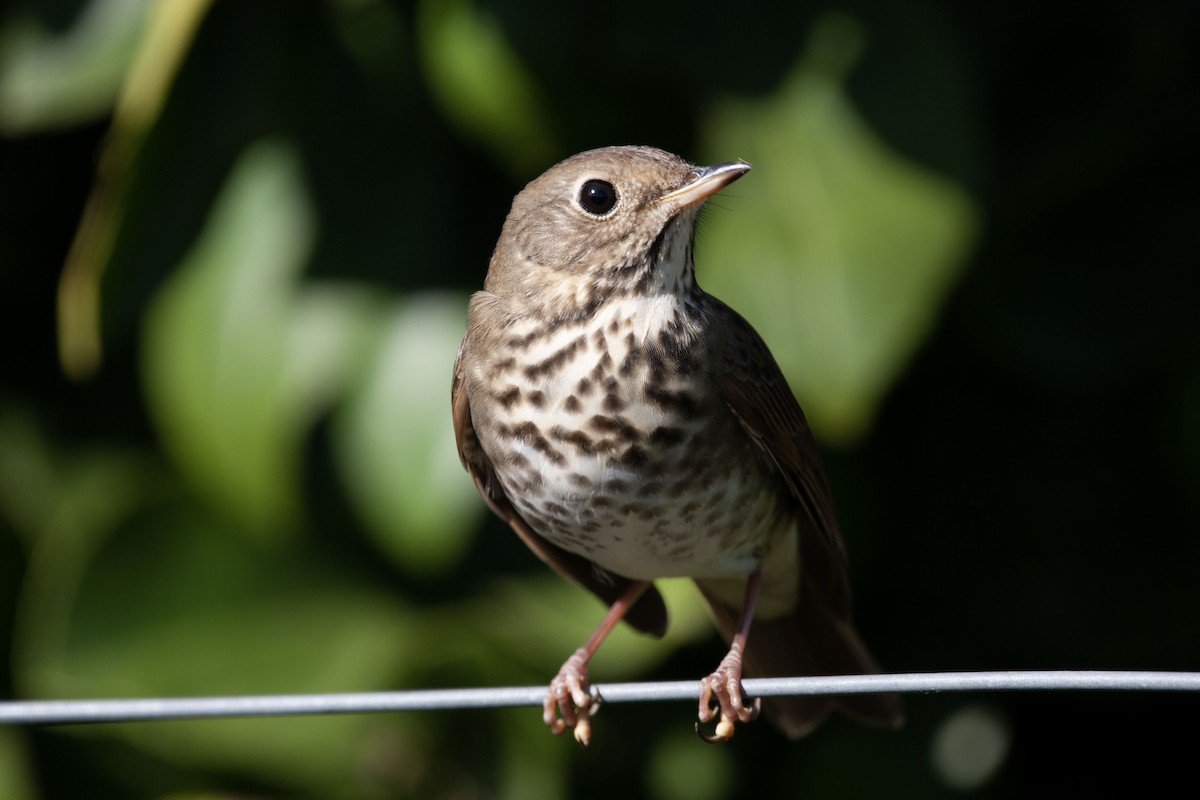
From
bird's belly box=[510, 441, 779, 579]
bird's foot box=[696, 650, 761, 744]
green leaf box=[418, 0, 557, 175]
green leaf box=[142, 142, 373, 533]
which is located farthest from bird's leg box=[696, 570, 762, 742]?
green leaf box=[418, 0, 557, 175]

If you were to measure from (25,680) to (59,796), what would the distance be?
0.34 m

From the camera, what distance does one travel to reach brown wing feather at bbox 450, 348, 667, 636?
2965 millimetres

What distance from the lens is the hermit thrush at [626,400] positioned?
8.79 feet

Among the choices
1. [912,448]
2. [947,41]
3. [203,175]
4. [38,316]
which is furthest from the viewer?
[38,316]

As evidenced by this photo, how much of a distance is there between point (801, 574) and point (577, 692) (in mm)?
625

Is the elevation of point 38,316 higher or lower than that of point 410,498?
lower

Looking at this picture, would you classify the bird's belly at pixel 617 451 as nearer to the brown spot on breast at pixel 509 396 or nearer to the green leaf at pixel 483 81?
the brown spot on breast at pixel 509 396

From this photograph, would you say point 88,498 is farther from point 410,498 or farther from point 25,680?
point 410,498

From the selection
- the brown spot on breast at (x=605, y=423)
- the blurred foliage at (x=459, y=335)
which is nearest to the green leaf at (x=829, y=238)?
the blurred foliage at (x=459, y=335)

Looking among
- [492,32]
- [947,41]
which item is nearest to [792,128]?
[947,41]

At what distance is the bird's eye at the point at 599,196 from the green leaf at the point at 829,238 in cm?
39

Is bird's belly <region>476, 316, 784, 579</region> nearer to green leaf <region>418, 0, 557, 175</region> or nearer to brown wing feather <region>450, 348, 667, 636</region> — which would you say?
brown wing feather <region>450, 348, 667, 636</region>

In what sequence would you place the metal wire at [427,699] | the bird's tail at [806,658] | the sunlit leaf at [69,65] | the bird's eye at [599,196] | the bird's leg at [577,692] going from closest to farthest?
the metal wire at [427,699] < the bird's eye at [599,196] < the bird's leg at [577,692] < the bird's tail at [806,658] < the sunlit leaf at [69,65]

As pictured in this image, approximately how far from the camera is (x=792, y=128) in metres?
3.16
